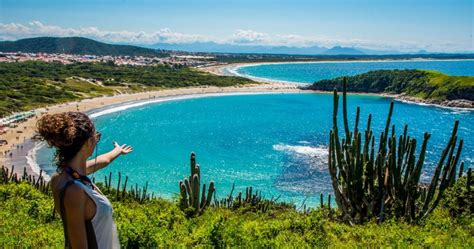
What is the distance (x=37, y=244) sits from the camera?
8391 millimetres

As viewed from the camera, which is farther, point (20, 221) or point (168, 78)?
point (168, 78)

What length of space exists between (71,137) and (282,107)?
279 ft

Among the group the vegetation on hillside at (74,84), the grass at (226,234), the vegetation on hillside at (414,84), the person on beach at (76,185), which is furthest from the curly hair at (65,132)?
the vegetation on hillside at (414,84)

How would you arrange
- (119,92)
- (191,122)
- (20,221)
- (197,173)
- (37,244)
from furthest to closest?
(119,92) < (191,122) < (197,173) < (20,221) < (37,244)

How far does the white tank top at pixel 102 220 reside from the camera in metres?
3.73

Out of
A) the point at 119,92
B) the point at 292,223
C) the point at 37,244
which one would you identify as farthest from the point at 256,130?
the point at 37,244

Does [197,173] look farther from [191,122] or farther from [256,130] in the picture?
[191,122]

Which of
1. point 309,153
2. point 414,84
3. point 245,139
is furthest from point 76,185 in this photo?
point 414,84

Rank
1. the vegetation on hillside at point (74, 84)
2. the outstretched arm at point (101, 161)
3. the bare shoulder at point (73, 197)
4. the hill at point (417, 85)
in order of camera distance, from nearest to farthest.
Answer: the bare shoulder at point (73, 197)
the outstretched arm at point (101, 161)
the vegetation on hillside at point (74, 84)
the hill at point (417, 85)

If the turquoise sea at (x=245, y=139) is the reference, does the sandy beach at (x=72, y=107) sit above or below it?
above

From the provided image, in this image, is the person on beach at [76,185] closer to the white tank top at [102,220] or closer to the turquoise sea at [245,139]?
the white tank top at [102,220]

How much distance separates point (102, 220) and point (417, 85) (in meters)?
105

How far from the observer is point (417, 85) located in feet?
331

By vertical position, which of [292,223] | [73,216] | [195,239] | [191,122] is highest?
[73,216]
